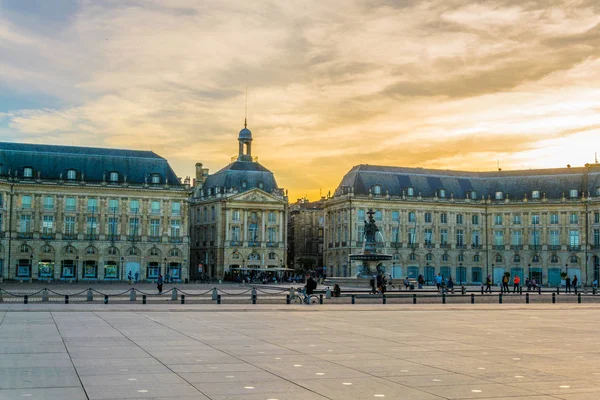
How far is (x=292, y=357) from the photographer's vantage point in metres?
21.4

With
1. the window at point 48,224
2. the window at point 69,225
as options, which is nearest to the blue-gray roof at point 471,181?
the window at point 69,225

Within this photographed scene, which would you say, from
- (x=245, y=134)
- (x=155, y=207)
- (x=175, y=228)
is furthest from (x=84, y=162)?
(x=245, y=134)

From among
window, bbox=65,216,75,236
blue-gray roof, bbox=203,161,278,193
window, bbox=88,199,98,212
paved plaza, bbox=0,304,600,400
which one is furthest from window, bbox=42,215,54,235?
paved plaza, bbox=0,304,600,400

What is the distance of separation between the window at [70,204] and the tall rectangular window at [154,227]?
32.9ft

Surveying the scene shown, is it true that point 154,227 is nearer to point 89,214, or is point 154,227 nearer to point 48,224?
point 89,214

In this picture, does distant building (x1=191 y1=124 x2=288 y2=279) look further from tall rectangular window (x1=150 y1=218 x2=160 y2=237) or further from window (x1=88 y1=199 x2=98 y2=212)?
window (x1=88 y1=199 x2=98 y2=212)

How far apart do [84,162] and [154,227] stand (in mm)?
12186

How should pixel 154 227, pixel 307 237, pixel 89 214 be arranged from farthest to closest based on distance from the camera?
pixel 307 237, pixel 154 227, pixel 89 214

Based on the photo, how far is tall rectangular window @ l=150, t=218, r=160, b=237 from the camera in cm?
11112

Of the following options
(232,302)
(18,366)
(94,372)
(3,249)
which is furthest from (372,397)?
(3,249)

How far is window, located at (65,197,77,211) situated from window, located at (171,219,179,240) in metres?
12.8

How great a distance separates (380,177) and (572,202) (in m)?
27.4

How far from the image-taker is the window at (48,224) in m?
105

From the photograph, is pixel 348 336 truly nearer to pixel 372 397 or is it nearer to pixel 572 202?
pixel 372 397
